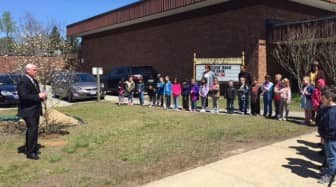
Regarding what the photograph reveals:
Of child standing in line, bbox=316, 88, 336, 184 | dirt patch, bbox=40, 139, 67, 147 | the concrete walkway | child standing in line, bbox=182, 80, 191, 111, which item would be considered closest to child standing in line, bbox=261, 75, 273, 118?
child standing in line, bbox=182, 80, 191, 111

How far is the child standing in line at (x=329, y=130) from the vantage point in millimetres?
6031

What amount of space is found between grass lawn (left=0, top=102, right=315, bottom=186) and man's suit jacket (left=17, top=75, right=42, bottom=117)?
0.85m

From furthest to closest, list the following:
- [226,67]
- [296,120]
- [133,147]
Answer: [226,67] → [296,120] → [133,147]

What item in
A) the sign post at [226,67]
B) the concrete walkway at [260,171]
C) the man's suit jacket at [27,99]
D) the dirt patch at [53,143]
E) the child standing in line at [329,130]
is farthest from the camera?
the sign post at [226,67]

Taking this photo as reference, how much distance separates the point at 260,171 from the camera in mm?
6672

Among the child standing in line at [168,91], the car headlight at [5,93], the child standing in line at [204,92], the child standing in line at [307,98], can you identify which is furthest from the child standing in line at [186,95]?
the car headlight at [5,93]

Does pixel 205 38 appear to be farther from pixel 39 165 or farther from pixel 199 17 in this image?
pixel 39 165

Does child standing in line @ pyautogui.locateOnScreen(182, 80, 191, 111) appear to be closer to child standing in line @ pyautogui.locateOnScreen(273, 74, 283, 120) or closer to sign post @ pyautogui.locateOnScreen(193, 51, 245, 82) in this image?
child standing in line @ pyautogui.locateOnScreen(273, 74, 283, 120)

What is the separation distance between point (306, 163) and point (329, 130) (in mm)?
1281

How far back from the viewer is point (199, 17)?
2292 centimetres

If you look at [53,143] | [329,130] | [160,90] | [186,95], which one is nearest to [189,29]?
[160,90]

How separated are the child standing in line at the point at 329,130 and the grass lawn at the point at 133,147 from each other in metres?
2.03

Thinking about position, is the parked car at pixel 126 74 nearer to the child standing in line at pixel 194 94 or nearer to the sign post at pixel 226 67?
the sign post at pixel 226 67

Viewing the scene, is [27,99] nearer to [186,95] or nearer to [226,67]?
[186,95]
